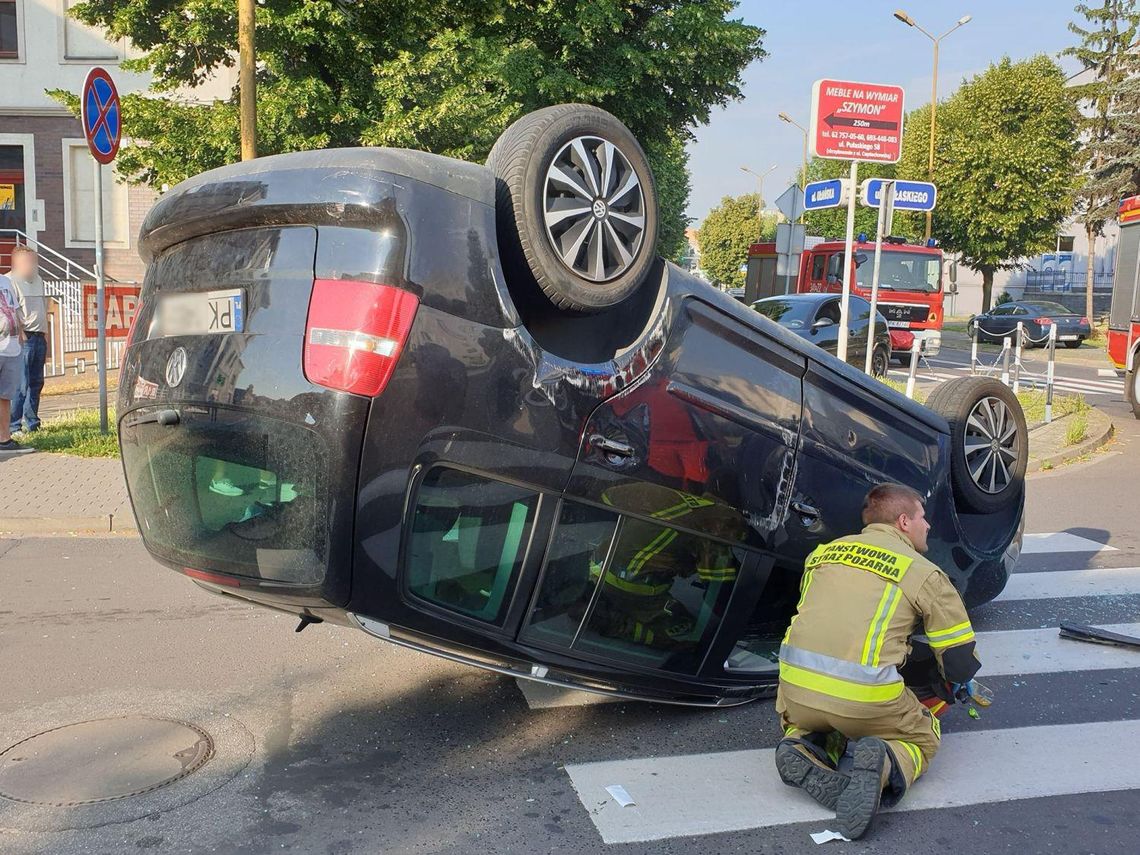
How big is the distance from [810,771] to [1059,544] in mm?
4885

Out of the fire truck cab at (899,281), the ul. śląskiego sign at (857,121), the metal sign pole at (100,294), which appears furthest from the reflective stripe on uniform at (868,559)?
the fire truck cab at (899,281)

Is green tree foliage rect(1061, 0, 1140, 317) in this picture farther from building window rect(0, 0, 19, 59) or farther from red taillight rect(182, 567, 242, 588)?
red taillight rect(182, 567, 242, 588)

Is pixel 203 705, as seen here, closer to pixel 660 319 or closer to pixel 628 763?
pixel 628 763

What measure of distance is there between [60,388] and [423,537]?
13.3 meters

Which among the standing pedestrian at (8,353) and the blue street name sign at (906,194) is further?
the blue street name sign at (906,194)

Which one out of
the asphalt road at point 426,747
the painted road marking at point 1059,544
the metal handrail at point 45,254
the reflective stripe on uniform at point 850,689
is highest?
the metal handrail at point 45,254

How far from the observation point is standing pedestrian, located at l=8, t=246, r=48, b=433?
10188mm

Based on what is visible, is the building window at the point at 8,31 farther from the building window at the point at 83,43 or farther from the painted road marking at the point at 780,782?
the painted road marking at the point at 780,782

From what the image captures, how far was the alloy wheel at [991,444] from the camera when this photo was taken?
5.23 meters

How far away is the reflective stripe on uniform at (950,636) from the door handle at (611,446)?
47.3 inches

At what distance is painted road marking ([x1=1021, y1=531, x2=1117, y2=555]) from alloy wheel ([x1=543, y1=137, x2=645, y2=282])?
4.94 metres

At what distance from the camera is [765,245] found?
29094 millimetres

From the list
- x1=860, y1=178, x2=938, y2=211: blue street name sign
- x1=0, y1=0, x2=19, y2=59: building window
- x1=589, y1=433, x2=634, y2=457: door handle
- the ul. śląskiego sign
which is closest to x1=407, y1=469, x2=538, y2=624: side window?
x1=589, y1=433, x2=634, y2=457: door handle

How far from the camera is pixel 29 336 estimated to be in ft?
35.3
